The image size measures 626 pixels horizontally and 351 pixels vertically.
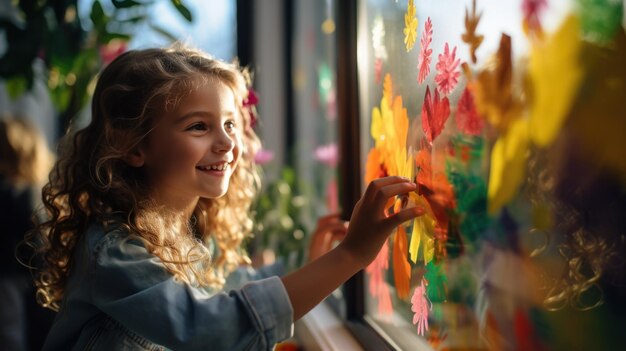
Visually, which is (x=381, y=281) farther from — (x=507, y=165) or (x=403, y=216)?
(x=507, y=165)

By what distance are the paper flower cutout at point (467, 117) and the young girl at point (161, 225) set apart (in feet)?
0.49

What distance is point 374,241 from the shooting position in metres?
0.92

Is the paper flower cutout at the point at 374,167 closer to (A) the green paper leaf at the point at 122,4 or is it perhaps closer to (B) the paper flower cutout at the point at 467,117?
(B) the paper flower cutout at the point at 467,117

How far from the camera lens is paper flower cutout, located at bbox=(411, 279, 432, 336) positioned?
98 centimetres

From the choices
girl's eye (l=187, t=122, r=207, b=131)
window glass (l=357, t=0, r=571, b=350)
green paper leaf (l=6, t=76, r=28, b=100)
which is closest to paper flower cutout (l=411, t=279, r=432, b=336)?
window glass (l=357, t=0, r=571, b=350)

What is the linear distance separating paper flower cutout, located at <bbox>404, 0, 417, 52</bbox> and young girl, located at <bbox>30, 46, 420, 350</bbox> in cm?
22

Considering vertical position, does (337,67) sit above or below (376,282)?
above

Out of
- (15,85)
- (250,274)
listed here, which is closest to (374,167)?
(250,274)

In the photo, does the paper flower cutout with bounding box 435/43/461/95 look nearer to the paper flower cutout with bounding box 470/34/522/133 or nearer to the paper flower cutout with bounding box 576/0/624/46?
the paper flower cutout with bounding box 470/34/522/133

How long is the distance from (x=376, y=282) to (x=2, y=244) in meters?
1.71

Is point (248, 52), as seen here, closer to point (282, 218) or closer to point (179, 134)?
point (282, 218)

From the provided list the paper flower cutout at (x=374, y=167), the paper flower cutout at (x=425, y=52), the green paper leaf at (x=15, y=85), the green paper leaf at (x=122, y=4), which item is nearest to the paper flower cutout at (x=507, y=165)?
the paper flower cutout at (x=425, y=52)

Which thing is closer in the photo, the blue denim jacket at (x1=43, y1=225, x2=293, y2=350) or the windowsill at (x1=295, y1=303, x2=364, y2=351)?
the blue denim jacket at (x1=43, y1=225, x2=293, y2=350)

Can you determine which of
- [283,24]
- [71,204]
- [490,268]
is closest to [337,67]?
[71,204]
